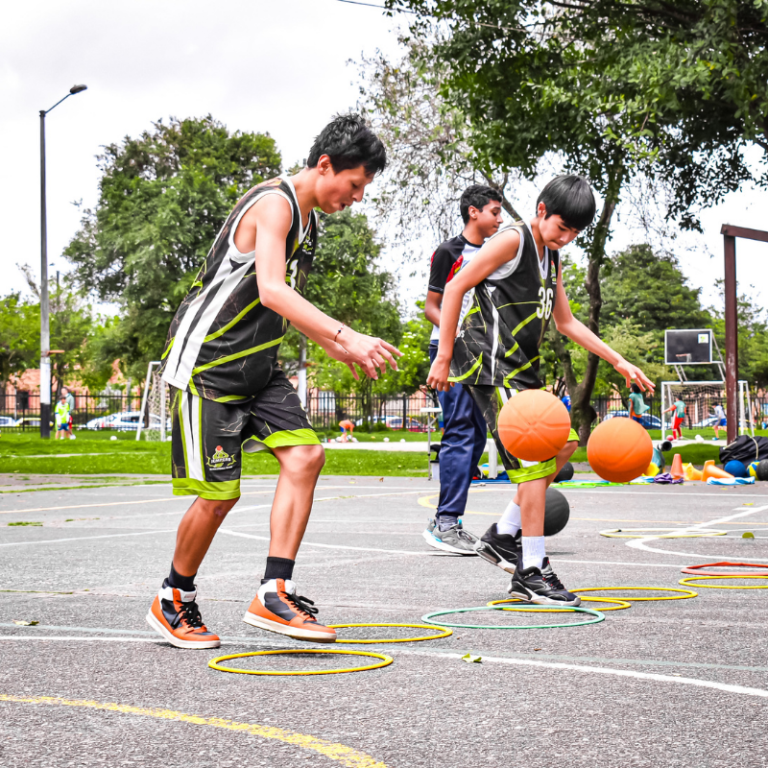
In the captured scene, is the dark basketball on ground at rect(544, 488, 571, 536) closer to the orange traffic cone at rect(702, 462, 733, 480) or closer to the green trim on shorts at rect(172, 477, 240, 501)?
the green trim on shorts at rect(172, 477, 240, 501)

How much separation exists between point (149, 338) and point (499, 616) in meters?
39.7

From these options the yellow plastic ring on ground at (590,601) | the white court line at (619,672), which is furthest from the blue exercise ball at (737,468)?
the white court line at (619,672)

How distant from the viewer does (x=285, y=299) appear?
3.87 metres

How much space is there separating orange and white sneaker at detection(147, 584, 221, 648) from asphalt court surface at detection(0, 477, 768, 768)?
0.05 metres

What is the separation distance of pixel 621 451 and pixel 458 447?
1.75 meters

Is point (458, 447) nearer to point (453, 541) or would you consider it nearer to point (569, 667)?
point (453, 541)

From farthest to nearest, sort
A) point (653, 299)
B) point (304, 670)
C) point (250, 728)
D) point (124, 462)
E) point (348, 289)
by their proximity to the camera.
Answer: point (653, 299)
point (348, 289)
point (124, 462)
point (304, 670)
point (250, 728)

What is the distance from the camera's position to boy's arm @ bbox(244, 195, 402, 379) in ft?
12.3

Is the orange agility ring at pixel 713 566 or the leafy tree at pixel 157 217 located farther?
the leafy tree at pixel 157 217

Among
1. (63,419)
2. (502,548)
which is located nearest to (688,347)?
(63,419)

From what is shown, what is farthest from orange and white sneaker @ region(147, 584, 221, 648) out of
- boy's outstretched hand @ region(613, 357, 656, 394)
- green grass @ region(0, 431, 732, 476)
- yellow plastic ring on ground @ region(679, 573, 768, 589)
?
green grass @ region(0, 431, 732, 476)

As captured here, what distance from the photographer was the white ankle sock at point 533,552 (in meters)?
5.05

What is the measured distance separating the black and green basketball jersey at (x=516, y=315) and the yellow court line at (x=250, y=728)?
2762 mm

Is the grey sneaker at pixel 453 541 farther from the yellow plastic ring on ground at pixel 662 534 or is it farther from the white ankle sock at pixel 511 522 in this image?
the yellow plastic ring on ground at pixel 662 534
